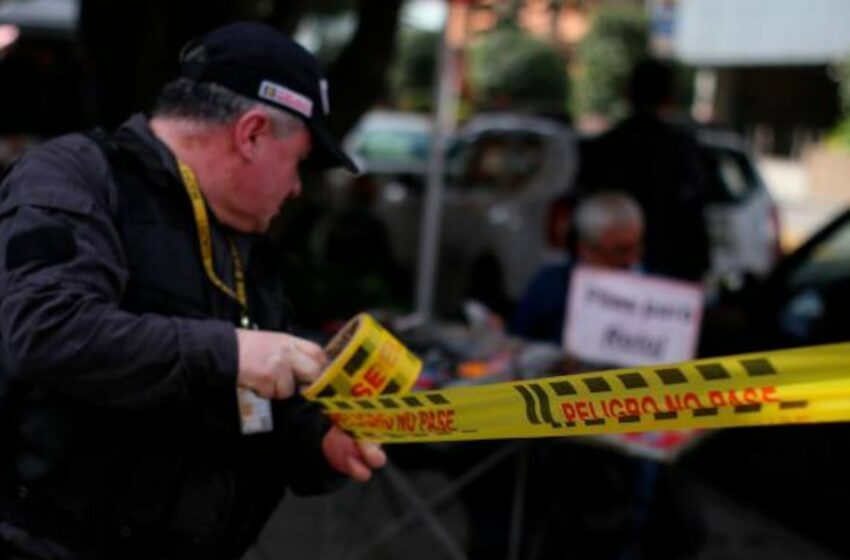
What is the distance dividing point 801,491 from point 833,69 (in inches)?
686

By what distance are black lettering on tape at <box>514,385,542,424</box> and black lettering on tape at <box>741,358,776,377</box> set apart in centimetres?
31

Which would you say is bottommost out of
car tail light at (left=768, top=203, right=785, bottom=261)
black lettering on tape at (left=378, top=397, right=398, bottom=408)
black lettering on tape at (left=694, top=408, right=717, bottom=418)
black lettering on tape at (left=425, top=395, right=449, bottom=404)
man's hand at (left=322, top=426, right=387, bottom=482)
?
car tail light at (left=768, top=203, right=785, bottom=261)

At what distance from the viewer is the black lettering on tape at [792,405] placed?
1497 mm

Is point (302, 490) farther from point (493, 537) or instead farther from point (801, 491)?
point (801, 491)

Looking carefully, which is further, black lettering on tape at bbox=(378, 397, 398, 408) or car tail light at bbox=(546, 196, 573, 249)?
car tail light at bbox=(546, 196, 573, 249)

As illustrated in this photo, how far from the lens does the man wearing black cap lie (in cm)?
149

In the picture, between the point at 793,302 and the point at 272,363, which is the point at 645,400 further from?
the point at 793,302

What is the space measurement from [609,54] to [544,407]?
27637 mm

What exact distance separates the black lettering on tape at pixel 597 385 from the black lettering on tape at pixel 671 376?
0.25 feet

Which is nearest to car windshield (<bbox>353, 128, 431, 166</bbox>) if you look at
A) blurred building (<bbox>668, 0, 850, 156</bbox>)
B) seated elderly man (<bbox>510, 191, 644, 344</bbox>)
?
seated elderly man (<bbox>510, 191, 644, 344</bbox>)

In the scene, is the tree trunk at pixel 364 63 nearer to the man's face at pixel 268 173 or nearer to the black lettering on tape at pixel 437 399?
the man's face at pixel 268 173

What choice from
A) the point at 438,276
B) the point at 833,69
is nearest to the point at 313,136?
the point at 438,276

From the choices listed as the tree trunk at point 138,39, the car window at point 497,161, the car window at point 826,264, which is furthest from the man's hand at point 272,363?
the car window at point 497,161

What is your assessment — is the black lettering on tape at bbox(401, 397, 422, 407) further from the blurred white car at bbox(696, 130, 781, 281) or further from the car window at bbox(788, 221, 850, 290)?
the blurred white car at bbox(696, 130, 781, 281)
